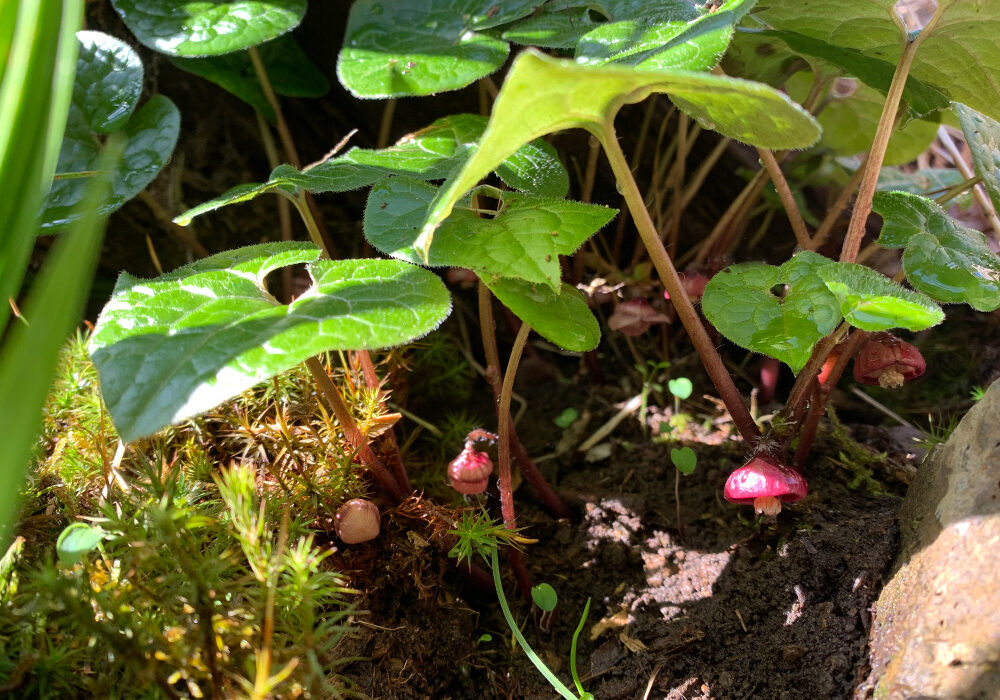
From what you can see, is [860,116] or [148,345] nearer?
[148,345]

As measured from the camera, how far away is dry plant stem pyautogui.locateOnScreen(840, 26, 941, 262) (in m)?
1.02

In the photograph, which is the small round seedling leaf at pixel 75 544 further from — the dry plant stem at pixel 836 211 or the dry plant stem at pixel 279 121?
the dry plant stem at pixel 836 211

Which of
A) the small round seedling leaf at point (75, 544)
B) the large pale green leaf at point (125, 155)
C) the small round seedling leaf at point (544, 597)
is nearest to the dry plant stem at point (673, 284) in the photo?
the small round seedling leaf at point (544, 597)

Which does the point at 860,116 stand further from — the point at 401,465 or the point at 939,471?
the point at 401,465

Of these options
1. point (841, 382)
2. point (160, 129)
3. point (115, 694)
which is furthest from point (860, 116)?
point (115, 694)

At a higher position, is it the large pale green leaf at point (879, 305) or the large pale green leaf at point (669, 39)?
the large pale green leaf at point (669, 39)

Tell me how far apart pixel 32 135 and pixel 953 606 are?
1.18 metres

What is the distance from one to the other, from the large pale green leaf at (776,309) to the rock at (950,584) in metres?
0.24

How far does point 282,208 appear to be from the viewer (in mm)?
1655

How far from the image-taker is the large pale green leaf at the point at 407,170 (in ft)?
3.35

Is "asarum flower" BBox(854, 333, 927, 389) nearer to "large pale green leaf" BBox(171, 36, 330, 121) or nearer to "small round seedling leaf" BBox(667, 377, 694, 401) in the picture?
"small round seedling leaf" BBox(667, 377, 694, 401)

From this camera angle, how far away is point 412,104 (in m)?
1.78

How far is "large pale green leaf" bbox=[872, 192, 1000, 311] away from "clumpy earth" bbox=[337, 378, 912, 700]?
0.34m

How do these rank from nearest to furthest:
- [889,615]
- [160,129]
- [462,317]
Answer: [889,615] < [160,129] < [462,317]
